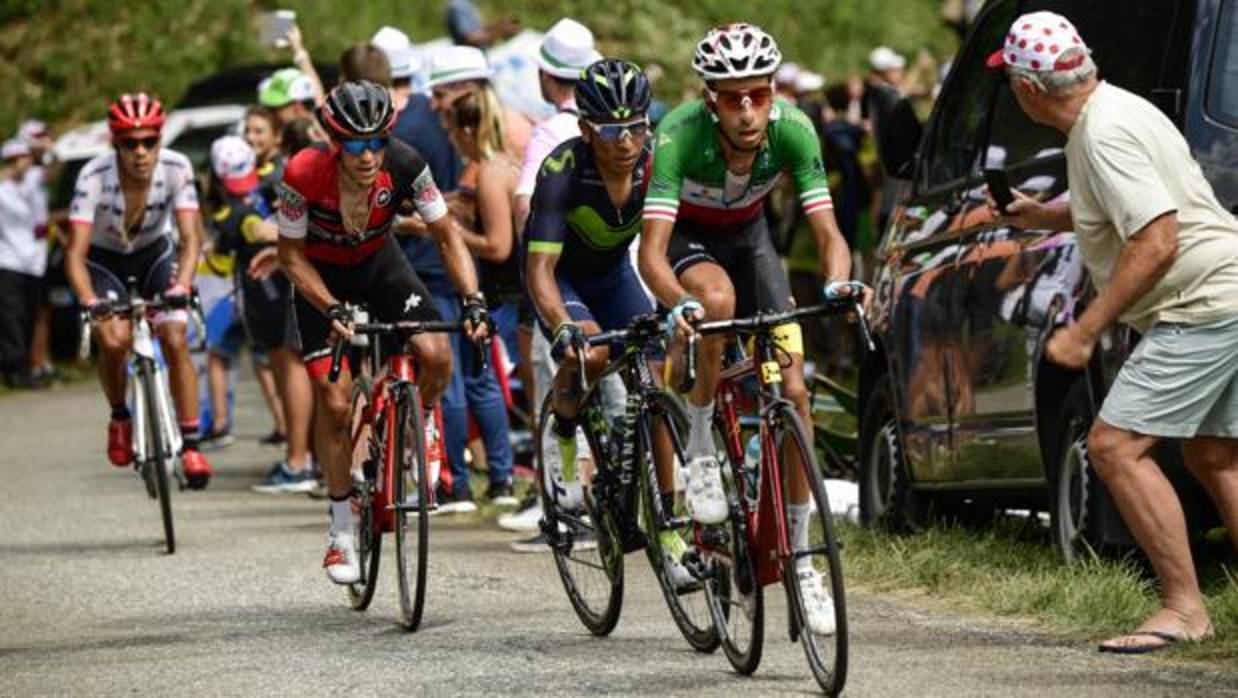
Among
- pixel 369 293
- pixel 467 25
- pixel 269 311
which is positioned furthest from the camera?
pixel 467 25

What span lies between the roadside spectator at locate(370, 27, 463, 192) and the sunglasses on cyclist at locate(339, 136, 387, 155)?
4.10 metres

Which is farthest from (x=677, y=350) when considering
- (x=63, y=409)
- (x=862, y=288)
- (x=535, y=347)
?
(x=63, y=409)

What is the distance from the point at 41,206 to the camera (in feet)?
90.0

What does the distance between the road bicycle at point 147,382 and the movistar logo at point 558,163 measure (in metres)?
3.35

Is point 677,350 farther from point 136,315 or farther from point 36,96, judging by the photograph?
point 36,96

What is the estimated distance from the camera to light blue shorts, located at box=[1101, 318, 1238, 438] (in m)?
9.07

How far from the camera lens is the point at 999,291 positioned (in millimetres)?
10953

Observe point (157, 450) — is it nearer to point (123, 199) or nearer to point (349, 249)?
point (123, 199)

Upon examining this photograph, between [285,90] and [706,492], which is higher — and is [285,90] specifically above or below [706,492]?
above

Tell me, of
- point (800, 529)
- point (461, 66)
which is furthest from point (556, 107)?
point (800, 529)

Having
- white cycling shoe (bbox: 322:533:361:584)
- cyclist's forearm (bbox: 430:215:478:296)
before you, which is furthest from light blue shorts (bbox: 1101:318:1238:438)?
white cycling shoe (bbox: 322:533:361:584)

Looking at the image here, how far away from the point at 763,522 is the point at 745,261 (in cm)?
136

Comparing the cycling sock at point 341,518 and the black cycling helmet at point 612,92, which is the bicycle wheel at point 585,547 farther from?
the black cycling helmet at point 612,92

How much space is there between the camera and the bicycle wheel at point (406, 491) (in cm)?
1017
